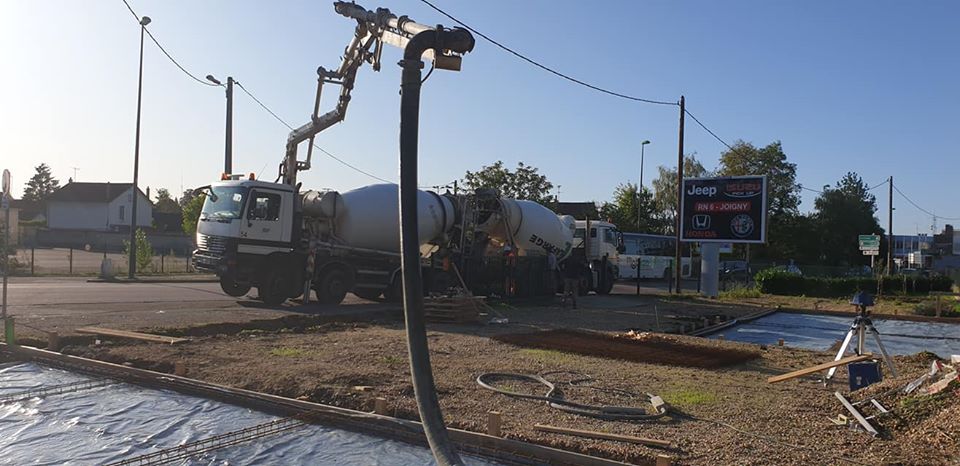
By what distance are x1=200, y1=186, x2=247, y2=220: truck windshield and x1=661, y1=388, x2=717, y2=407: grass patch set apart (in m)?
13.7

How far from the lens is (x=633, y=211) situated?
73688mm

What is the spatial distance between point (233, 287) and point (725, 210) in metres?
18.3

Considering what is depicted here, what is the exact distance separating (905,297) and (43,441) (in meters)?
33.9

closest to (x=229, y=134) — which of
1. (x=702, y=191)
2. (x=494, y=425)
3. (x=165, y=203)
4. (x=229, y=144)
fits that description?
(x=229, y=144)

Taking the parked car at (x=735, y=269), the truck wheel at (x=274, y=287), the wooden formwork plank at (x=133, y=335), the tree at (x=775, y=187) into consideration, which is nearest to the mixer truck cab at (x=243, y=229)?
the truck wheel at (x=274, y=287)

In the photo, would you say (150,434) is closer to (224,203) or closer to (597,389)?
(597,389)

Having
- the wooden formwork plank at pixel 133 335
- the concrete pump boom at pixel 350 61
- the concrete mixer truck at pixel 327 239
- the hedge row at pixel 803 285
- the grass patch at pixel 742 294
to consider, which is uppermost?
the concrete pump boom at pixel 350 61

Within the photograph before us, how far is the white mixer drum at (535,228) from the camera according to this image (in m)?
26.6

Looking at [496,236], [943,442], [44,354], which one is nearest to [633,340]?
[943,442]

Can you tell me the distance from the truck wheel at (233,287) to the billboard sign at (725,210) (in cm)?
1704

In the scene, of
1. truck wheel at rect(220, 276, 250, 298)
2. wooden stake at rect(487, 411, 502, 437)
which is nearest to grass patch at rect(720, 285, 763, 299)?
truck wheel at rect(220, 276, 250, 298)

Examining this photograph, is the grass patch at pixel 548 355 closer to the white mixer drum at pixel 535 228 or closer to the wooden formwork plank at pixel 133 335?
the wooden formwork plank at pixel 133 335

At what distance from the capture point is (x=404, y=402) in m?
7.78

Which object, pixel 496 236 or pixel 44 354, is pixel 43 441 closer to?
pixel 44 354
